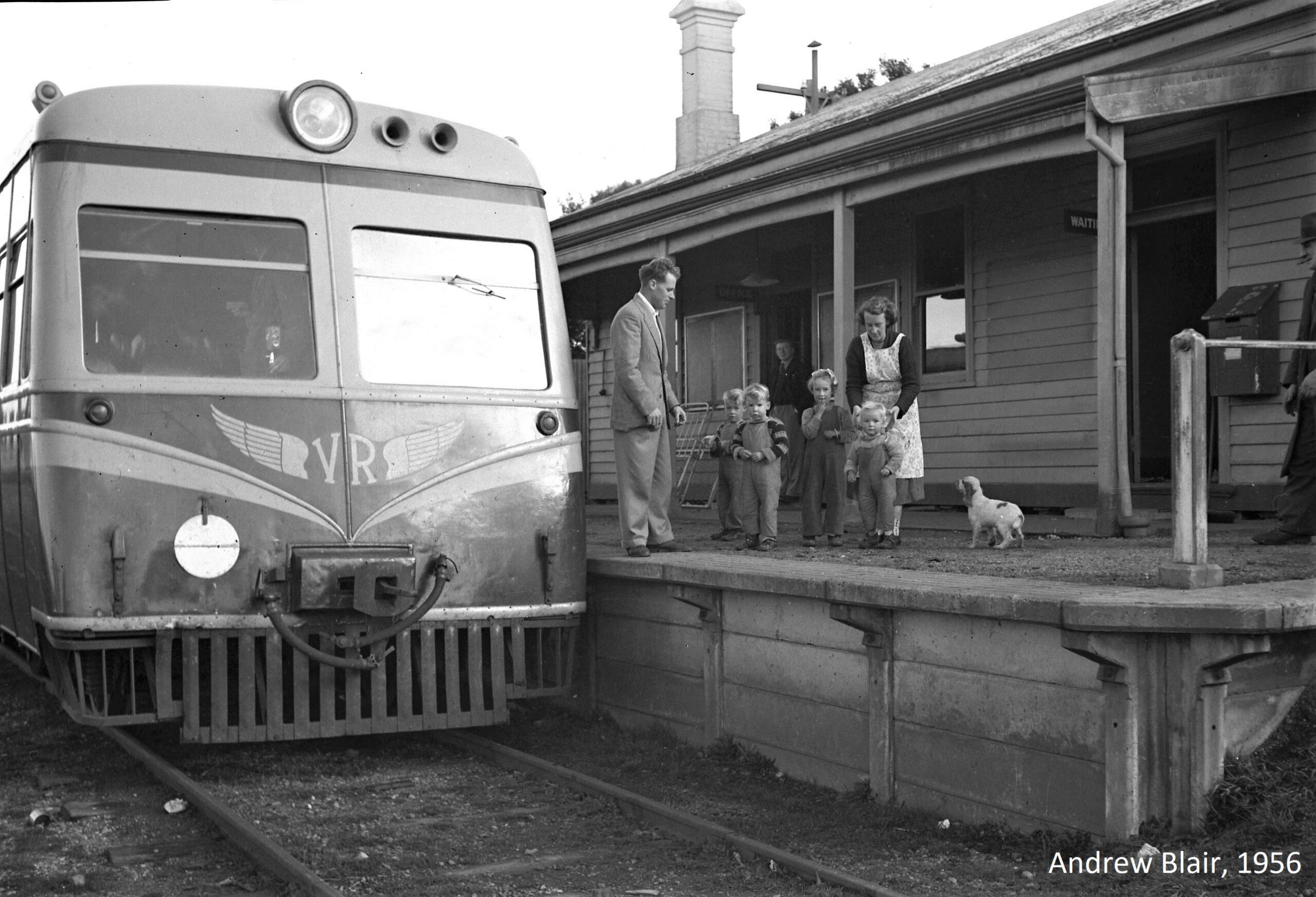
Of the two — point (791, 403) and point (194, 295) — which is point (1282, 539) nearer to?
point (194, 295)

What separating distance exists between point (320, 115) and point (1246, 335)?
6.17 m

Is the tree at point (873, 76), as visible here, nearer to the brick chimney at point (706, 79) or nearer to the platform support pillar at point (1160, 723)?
the brick chimney at point (706, 79)

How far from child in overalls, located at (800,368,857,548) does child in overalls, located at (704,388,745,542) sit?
1.42ft

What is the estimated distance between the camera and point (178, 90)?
21.9ft

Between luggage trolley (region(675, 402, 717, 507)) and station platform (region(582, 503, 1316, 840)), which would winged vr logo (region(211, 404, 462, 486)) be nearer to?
station platform (region(582, 503, 1316, 840))

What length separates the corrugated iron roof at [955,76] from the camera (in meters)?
9.90

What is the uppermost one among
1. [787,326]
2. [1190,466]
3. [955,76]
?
[955,76]

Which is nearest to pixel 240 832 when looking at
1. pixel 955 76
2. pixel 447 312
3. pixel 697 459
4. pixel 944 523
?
pixel 447 312

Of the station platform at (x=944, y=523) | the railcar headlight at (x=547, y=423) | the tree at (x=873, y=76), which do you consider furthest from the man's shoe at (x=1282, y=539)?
the tree at (x=873, y=76)

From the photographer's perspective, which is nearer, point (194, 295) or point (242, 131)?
point (194, 295)

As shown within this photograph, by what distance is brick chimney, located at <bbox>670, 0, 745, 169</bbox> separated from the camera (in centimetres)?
2116

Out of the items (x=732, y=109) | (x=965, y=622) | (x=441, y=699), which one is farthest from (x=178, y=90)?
(x=732, y=109)

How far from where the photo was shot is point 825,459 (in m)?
8.72

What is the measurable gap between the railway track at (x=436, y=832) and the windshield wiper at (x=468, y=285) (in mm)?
2316
